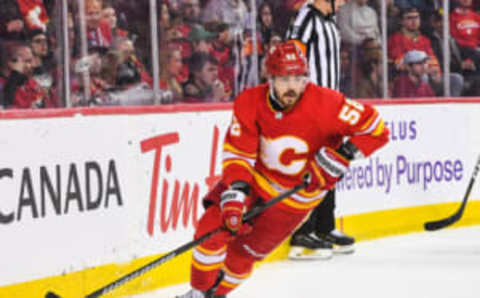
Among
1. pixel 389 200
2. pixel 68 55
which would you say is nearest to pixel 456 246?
pixel 389 200

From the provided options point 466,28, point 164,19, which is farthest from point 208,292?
point 466,28

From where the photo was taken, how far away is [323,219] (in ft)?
20.0

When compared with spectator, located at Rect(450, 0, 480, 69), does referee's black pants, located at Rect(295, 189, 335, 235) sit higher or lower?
lower

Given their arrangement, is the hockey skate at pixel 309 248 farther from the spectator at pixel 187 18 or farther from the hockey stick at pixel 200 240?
the hockey stick at pixel 200 240

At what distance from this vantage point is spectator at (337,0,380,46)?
7.04 m

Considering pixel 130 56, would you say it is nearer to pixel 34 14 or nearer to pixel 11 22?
pixel 34 14

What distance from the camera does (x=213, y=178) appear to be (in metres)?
5.50

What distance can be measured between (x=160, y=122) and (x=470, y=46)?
133 inches

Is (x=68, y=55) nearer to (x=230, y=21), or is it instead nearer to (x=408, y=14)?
(x=230, y=21)

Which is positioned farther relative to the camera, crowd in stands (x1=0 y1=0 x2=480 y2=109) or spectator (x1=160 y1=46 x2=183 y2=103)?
spectator (x1=160 y1=46 x2=183 y2=103)

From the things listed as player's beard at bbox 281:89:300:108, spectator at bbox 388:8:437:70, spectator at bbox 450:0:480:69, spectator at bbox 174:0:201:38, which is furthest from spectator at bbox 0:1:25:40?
spectator at bbox 450:0:480:69

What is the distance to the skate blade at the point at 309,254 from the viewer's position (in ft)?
19.5

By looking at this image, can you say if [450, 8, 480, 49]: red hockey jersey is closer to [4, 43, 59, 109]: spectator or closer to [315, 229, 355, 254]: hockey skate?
[315, 229, 355, 254]: hockey skate

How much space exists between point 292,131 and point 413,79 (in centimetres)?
361
